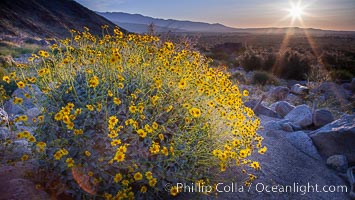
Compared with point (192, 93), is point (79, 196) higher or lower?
lower

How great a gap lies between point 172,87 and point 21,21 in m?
34.2

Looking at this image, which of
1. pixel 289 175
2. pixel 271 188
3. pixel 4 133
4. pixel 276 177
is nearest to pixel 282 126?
pixel 289 175

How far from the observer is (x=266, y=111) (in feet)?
22.1

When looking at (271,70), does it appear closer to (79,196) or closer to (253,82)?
(253,82)

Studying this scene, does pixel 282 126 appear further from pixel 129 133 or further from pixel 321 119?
pixel 129 133

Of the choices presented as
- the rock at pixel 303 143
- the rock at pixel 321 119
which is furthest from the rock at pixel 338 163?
the rock at pixel 321 119

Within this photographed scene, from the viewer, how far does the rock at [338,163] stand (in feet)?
13.8

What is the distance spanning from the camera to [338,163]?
4227 mm

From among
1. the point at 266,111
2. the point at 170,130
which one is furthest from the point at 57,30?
the point at 170,130

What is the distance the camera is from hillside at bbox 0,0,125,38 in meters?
30.2

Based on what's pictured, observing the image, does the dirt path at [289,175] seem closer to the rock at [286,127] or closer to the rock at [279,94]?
the rock at [286,127]

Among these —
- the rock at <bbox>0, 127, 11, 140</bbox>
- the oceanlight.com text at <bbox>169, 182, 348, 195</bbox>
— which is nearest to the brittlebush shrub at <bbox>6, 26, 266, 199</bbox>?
the oceanlight.com text at <bbox>169, 182, 348, 195</bbox>

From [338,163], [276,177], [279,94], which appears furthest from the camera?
[279,94]

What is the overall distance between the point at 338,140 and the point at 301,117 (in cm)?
133
